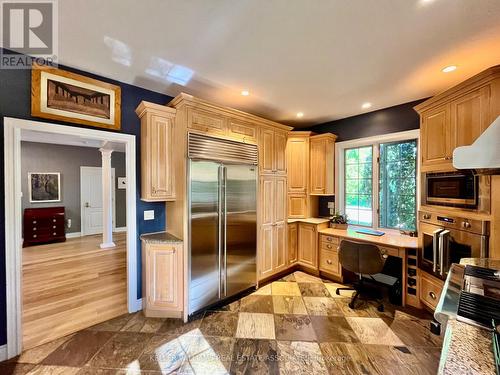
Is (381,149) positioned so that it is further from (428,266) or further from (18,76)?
(18,76)

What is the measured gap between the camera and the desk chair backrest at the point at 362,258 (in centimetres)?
255

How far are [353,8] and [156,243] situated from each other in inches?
107

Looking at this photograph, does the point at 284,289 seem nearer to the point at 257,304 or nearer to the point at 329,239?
the point at 257,304

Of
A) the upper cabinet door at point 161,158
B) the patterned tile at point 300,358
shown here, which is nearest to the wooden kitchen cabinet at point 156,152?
the upper cabinet door at point 161,158

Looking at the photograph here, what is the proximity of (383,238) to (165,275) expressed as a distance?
2.91 m

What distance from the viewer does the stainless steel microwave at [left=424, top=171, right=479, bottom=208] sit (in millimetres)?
1900

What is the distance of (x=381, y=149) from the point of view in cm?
346

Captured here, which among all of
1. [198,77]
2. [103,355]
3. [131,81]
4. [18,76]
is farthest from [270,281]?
[18,76]

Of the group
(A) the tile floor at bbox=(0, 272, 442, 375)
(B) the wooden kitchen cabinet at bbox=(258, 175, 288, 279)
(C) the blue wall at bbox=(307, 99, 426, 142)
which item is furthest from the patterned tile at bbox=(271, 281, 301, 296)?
(C) the blue wall at bbox=(307, 99, 426, 142)

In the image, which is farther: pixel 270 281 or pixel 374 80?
pixel 270 281

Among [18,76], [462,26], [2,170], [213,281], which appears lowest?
[213,281]

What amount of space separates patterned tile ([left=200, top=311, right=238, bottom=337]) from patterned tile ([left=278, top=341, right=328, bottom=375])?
54cm

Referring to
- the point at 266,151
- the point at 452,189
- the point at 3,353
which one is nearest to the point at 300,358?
the point at 452,189

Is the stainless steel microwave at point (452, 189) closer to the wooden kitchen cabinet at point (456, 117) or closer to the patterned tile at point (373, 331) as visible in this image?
the wooden kitchen cabinet at point (456, 117)
